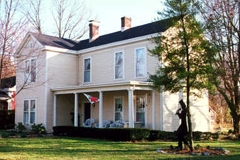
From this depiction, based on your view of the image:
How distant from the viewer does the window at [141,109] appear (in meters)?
17.6

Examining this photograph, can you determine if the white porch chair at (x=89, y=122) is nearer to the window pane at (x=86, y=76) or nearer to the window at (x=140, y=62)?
the window pane at (x=86, y=76)

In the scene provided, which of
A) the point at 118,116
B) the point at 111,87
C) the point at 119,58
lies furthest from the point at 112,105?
the point at 119,58

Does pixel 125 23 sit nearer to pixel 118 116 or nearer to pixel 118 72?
pixel 118 72

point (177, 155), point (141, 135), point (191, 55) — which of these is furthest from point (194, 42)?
point (141, 135)

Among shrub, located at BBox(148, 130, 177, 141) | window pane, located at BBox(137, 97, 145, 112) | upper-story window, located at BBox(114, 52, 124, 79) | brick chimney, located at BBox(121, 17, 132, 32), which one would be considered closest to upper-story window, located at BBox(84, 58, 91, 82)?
upper-story window, located at BBox(114, 52, 124, 79)

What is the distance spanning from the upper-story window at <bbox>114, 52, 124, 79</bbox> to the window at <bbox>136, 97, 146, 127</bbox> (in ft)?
7.30

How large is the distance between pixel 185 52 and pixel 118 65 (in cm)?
786

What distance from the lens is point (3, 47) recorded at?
40.2 feet

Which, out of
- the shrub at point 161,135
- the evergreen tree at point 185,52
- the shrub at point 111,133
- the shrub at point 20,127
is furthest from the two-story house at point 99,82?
the evergreen tree at point 185,52

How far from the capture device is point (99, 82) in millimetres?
20375

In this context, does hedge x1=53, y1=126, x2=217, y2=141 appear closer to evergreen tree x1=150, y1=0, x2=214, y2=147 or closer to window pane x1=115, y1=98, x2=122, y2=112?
window pane x1=115, y1=98, x2=122, y2=112

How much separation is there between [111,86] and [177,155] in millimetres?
7025

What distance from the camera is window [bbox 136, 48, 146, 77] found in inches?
703

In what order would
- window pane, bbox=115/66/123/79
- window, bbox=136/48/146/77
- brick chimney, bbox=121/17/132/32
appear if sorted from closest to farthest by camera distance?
window, bbox=136/48/146/77 < window pane, bbox=115/66/123/79 < brick chimney, bbox=121/17/132/32
